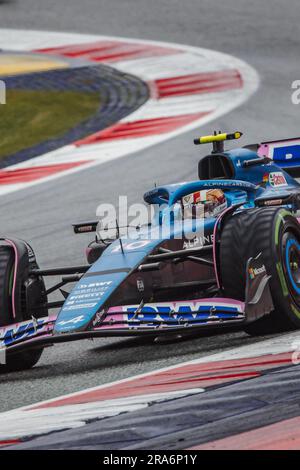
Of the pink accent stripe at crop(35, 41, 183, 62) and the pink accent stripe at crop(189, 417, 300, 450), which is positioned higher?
the pink accent stripe at crop(35, 41, 183, 62)

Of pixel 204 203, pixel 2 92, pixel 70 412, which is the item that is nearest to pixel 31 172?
pixel 2 92

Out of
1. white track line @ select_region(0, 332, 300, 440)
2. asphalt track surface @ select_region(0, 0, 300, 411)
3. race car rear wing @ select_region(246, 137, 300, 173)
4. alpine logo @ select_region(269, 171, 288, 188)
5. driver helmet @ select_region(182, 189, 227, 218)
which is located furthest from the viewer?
race car rear wing @ select_region(246, 137, 300, 173)

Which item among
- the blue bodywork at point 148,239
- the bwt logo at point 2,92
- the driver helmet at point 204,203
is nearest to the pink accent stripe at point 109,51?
the bwt logo at point 2,92

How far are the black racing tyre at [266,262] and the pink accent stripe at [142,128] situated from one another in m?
10.1

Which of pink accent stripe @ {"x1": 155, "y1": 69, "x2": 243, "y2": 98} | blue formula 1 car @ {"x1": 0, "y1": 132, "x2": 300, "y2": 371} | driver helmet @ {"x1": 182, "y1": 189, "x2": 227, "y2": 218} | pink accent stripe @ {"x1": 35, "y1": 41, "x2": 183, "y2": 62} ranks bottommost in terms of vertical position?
blue formula 1 car @ {"x1": 0, "y1": 132, "x2": 300, "y2": 371}

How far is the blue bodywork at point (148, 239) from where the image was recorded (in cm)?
772

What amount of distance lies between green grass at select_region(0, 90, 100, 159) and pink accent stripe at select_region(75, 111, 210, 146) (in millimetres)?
789

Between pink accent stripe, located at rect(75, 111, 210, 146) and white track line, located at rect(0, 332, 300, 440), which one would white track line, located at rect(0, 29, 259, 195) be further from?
white track line, located at rect(0, 332, 300, 440)

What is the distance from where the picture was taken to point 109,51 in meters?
24.4

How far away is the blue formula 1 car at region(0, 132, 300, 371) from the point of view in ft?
25.4

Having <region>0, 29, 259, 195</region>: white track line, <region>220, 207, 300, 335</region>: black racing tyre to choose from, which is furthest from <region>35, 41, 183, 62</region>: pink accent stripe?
<region>220, 207, 300, 335</region>: black racing tyre

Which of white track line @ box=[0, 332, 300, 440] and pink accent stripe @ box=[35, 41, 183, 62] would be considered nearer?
white track line @ box=[0, 332, 300, 440]

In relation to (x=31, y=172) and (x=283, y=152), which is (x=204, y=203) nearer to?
(x=283, y=152)

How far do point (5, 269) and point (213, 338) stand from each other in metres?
1.70
